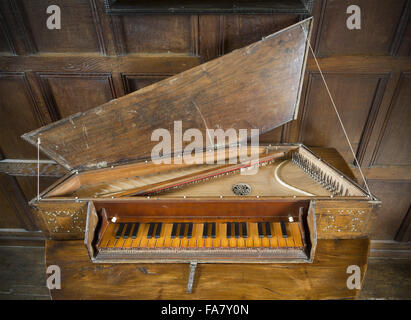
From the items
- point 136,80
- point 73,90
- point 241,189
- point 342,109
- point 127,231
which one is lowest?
point 127,231

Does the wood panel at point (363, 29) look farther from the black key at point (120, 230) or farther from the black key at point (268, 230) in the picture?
the black key at point (120, 230)

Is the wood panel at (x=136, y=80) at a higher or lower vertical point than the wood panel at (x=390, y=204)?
higher

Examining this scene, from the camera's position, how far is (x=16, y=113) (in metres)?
2.77

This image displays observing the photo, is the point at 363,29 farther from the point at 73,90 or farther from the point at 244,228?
the point at 73,90

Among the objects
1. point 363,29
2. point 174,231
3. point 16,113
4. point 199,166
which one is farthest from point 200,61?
point 16,113

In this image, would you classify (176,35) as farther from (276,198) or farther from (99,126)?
(276,198)

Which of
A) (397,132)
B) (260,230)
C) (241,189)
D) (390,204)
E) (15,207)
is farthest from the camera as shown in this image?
(15,207)

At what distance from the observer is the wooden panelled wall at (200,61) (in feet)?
7.42

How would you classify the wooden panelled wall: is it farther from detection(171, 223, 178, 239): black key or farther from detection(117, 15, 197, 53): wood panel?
detection(171, 223, 178, 239): black key

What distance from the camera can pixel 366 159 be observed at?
2893 millimetres

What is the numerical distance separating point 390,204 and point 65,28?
3.63m

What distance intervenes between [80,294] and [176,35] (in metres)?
2.04

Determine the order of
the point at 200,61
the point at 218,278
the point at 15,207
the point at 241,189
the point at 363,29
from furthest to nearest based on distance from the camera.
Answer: the point at 15,207 < the point at 200,61 < the point at 363,29 < the point at 241,189 < the point at 218,278

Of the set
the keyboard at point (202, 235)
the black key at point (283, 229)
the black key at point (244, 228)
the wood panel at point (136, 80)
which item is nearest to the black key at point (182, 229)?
the keyboard at point (202, 235)
